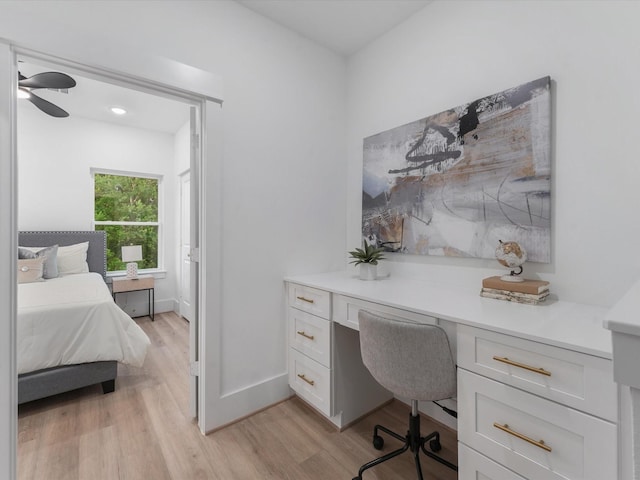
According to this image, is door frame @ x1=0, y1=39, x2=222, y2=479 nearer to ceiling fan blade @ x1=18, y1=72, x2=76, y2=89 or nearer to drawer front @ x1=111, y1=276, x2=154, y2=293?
ceiling fan blade @ x1=18, y1=72, x2=76, y2=89

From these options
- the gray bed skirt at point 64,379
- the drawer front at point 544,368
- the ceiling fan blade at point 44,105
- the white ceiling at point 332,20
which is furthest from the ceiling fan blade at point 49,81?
the drawer front at point 544,368

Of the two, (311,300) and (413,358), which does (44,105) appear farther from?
(413,358)

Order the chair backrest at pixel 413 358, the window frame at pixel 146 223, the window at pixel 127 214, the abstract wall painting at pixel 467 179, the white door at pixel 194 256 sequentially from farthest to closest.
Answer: the window at pixel 127 214, the window frame at pixel 146 223, the white door at pixel 194 256, the abstract wall painting at pixel 467 179, the chair backrest at pixel 413 358

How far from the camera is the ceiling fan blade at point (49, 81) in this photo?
197 centimetres

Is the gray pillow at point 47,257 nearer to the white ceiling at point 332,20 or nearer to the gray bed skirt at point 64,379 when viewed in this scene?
the white ceiling at point 332,20

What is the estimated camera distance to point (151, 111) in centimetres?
362

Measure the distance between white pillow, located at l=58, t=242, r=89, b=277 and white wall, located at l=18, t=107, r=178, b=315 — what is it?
13.3 inches

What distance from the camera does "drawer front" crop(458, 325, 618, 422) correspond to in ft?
A: 2.89

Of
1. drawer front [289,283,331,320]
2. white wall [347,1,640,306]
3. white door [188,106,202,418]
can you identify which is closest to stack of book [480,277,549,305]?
white wall [347,1,640,306]

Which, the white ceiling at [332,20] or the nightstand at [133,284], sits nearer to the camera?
the white ceiling at [332,20]

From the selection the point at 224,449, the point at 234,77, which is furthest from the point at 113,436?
the point at 234,77

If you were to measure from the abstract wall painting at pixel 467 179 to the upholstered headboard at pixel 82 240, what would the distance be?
3564mm

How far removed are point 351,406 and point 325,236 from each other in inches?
47.5

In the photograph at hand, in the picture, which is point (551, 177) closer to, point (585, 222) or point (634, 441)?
point (585, 222)
